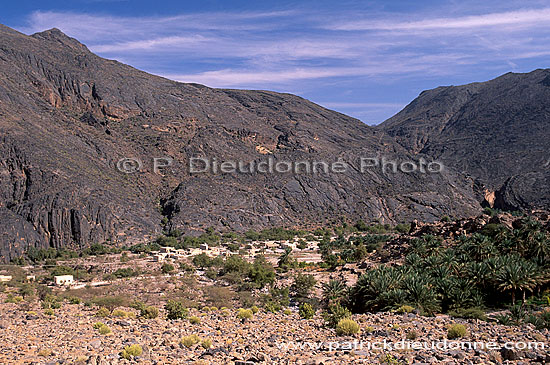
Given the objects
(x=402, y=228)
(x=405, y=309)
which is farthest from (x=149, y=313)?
(x=402, y=228)

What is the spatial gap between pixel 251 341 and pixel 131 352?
4.85 m

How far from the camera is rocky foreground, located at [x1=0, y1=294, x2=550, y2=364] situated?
14656 mm

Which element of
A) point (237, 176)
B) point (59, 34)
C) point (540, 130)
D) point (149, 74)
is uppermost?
point (59, 34)

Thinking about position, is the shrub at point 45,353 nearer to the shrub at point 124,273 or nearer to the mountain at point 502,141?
the shrub at point 124,273

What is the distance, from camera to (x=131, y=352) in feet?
50.8

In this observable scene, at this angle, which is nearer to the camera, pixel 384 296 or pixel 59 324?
pixel 59 324

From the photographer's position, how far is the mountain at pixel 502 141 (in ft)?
384

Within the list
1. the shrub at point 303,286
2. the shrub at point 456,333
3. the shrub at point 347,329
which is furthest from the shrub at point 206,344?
the shrub at point 303,286

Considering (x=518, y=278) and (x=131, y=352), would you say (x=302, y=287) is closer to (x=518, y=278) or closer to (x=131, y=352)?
(x=518, y=278)

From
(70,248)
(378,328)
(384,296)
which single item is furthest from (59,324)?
(70,248)

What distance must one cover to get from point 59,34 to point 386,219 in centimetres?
10358

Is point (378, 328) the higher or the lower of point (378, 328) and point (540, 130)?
the lower

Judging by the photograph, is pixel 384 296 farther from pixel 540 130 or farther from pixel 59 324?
pixel 540 130

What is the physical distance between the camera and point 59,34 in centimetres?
13775
